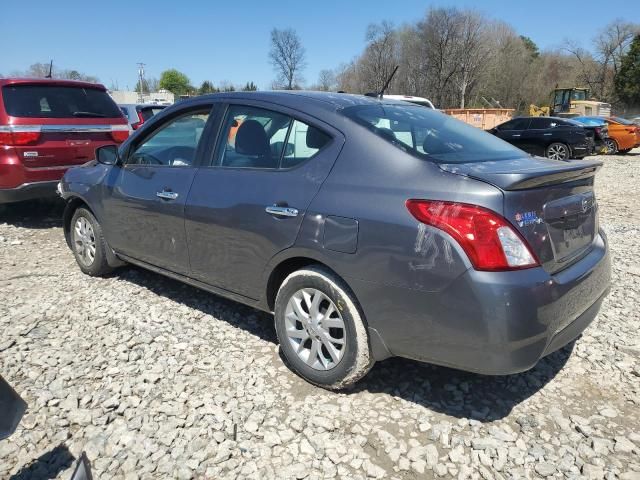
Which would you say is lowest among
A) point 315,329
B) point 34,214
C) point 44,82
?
point 34,214

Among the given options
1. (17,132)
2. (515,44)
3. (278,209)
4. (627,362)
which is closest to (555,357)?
(627,362)

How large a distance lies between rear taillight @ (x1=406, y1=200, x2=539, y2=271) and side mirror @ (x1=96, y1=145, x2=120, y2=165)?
10.0 ft

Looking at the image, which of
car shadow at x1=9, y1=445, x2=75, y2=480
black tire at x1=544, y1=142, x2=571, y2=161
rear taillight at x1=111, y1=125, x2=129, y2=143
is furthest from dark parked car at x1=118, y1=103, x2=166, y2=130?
black tire at x1=544, y1=142, x2=571, y2=161

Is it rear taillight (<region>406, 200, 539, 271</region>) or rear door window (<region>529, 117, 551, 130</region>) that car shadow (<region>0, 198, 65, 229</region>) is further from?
rear door window (<region>529, 117, 551, 130</region>)

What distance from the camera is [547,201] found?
245cm

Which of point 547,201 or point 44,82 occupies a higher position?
point 44,82

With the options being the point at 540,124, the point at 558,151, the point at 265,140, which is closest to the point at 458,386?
the point at 265,140

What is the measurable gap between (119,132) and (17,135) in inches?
53.0

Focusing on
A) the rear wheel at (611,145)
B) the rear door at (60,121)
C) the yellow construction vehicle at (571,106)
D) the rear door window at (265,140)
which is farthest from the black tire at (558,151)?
the yellow construction vehicle at (571,106)

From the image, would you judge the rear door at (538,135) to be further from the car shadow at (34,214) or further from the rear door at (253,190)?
the rear door at (253,190)

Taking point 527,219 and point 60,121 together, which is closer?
point 527,219

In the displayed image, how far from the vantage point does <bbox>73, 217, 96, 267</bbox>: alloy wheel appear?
4.67 m

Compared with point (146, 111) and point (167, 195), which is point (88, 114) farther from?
point (146, 111)

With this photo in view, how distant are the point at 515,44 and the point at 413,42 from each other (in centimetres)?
1603
